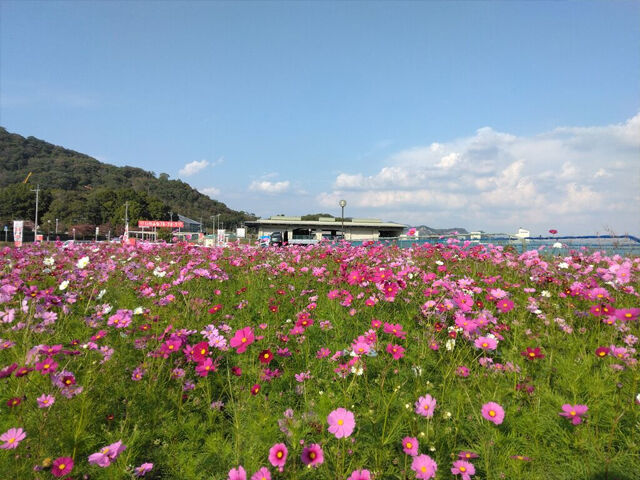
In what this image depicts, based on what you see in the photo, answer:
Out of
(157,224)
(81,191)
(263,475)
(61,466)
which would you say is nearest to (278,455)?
(263,475)

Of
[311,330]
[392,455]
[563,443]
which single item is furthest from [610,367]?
[311,330]

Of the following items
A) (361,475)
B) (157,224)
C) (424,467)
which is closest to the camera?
(361,475)

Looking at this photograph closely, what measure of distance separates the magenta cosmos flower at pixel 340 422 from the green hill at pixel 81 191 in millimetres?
84613

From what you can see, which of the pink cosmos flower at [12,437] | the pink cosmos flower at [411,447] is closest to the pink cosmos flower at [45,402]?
the pink cosmos flower at [12,437]

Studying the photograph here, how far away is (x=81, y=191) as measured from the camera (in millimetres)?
95812

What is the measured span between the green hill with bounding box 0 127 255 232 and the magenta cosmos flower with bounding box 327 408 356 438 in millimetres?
84613

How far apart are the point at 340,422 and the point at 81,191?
115418mm

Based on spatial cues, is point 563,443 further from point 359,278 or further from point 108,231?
point 108,231

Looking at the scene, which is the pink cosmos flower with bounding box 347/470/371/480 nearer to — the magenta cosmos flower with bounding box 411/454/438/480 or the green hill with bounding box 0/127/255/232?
the magenta cosmos flower with bounding box 411/454/438/480

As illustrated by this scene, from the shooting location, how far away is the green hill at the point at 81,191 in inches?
2906

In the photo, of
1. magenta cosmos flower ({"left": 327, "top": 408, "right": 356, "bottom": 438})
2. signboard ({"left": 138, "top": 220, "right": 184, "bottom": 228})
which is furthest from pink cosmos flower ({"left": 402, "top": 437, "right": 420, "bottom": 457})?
signboard ({"left": 138, "top": 220, "right": 184, "bottom": 228})

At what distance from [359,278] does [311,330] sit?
2.11ft

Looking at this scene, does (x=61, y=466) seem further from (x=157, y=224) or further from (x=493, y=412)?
(x=157, y=224)

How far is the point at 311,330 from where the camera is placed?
3.04 m
